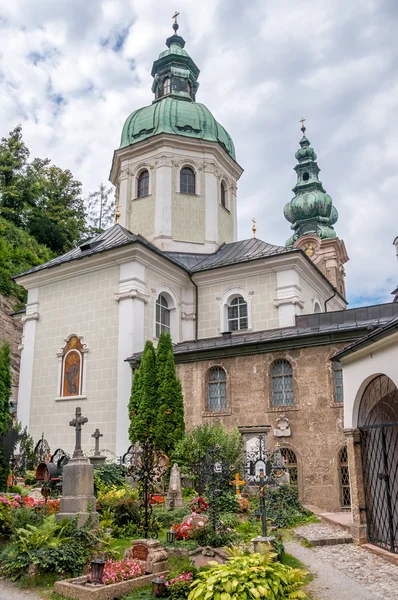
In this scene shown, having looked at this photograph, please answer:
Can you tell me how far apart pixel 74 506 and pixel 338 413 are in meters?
7.58

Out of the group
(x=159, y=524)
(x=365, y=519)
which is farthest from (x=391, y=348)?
(x=159, y=524)

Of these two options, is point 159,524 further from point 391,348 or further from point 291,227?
point 291,227

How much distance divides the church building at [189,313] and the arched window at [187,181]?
52mm

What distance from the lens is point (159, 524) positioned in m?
10.1

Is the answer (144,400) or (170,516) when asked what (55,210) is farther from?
(170,516)

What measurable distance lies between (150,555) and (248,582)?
2600 mm

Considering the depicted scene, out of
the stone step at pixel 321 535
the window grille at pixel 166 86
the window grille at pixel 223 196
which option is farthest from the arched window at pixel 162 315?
the window grille at pixel 166 86

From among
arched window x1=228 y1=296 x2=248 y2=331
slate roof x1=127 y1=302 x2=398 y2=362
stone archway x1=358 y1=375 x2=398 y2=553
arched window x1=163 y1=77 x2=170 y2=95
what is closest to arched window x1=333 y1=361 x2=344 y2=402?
slate roof x1=127 y1=302 x2=398 y2=362

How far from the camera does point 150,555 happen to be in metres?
7.62

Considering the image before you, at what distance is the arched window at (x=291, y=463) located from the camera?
14.2m

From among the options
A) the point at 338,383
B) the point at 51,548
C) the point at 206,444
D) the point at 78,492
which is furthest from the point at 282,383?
the point at 51,548

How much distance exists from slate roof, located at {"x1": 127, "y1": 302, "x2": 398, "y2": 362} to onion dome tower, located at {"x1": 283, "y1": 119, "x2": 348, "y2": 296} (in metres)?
22.7

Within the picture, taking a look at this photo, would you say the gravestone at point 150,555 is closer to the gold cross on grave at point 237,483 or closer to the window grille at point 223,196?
the gold cross on grave at point 237,483

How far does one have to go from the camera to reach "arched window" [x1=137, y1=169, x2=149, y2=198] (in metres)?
25.2
